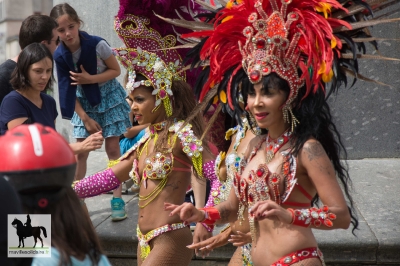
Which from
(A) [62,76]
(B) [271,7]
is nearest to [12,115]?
(A) [62,76]

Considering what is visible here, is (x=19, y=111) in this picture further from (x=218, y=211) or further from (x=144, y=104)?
(x=218, y=211)

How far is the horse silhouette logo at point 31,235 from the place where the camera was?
2.10 meters

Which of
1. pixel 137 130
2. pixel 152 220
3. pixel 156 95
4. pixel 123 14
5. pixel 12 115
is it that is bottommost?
pixel 137 130

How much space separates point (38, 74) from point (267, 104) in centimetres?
203

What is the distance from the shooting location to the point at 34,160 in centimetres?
204

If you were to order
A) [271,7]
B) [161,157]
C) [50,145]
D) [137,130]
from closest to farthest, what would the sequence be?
[50,145], [271,7], [161,157], [137,130]

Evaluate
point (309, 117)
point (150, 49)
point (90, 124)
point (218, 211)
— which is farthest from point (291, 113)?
point (90, 124)

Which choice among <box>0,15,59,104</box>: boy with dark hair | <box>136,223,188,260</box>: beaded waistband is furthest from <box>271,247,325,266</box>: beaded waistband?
<box>0,15,59,104</box>: boy with dark hair

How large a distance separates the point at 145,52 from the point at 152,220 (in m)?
0.99

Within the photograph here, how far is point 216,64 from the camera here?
334cm

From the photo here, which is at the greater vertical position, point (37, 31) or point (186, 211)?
point (37, 31)

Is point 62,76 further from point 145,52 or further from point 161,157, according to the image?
point 161,157

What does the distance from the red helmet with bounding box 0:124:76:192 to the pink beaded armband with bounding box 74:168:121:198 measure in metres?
1.78

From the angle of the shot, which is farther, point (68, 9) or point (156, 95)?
point (68, 9)
